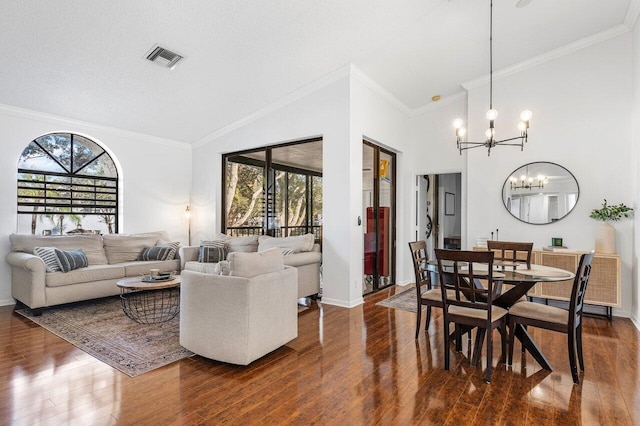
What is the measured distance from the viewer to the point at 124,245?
5543mm

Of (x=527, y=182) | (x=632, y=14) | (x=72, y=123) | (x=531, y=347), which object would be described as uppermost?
(x=632, y=14)

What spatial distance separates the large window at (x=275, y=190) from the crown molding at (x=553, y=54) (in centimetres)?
277

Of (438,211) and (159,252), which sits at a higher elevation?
(438,211)

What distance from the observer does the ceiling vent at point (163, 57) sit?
3.98m

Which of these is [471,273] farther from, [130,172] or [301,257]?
[130,172]

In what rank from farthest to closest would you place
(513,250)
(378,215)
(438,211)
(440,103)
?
(438,211) < (440,103) < (378,215) < (513,250)

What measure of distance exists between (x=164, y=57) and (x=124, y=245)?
304 centimetres

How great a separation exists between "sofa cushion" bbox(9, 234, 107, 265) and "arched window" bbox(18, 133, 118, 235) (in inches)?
18.9

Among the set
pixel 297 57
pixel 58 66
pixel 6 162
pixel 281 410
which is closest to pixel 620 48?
pixel 297 57

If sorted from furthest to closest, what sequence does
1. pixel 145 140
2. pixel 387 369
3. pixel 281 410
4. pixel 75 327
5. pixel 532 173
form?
pixel 145 140 < pixel 532 173 < pixel 75 327 < pixel 387 369 < pixel 281 410

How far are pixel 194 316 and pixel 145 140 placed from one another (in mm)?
4571

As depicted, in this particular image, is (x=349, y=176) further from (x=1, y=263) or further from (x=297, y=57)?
(x=1, y=263)

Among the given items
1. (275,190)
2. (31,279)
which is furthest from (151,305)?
(275,190)

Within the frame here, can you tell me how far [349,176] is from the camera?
15.8 ft
